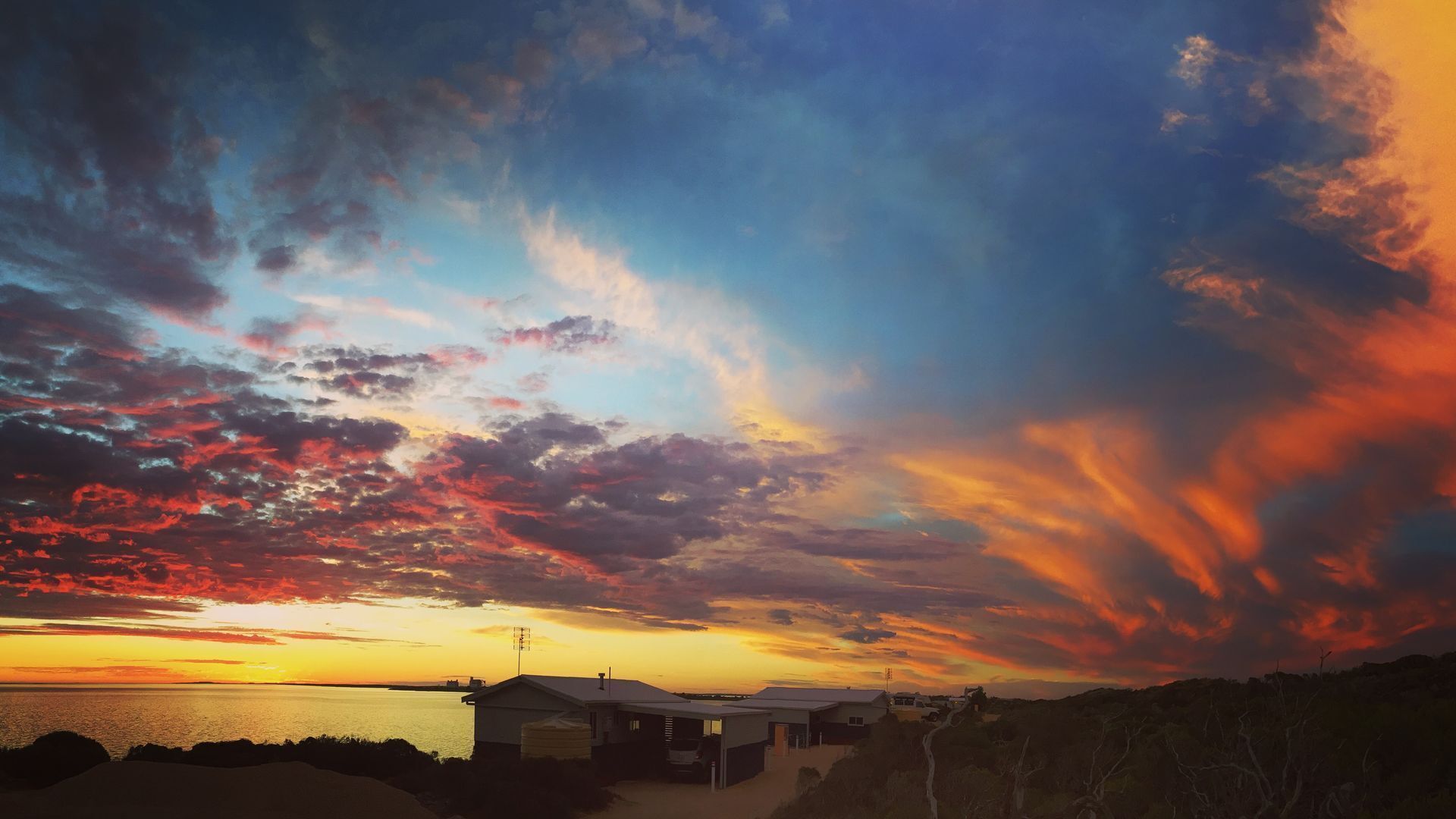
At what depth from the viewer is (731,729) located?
37.6m

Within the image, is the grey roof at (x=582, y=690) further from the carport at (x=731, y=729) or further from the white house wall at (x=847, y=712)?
the white house wall at (x=847, y=712)

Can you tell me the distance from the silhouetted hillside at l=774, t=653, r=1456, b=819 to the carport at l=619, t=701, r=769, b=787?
6.05 meters

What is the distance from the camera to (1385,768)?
59.6 feet

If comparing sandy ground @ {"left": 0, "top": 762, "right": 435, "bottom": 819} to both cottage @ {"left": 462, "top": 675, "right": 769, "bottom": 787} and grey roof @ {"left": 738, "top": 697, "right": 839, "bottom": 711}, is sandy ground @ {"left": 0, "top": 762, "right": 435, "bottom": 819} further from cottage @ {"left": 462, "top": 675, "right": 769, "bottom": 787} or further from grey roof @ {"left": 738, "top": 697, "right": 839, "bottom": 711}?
grey roof @ {"left": 738, "top": 697, "right": 839, "bottom": 711}


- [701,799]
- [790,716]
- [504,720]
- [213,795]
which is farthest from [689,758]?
[213,795]

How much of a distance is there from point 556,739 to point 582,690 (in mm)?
4322

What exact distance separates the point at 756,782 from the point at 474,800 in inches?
577

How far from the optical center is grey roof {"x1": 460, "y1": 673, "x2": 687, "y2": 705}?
3450cm

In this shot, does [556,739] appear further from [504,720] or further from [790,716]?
[790,716]

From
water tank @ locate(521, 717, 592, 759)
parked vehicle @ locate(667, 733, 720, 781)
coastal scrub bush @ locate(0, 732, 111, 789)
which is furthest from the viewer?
parked vehicle @ locate(667, 733, 720, 781)

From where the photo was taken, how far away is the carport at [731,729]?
1427 inches

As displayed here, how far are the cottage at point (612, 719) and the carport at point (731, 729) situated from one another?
3cm

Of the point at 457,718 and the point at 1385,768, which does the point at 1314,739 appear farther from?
the point at 457,718

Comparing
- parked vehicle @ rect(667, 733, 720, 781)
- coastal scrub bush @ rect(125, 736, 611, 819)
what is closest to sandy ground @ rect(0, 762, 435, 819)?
coastal scrub bush @ rect(125, 736, 611, 819)
